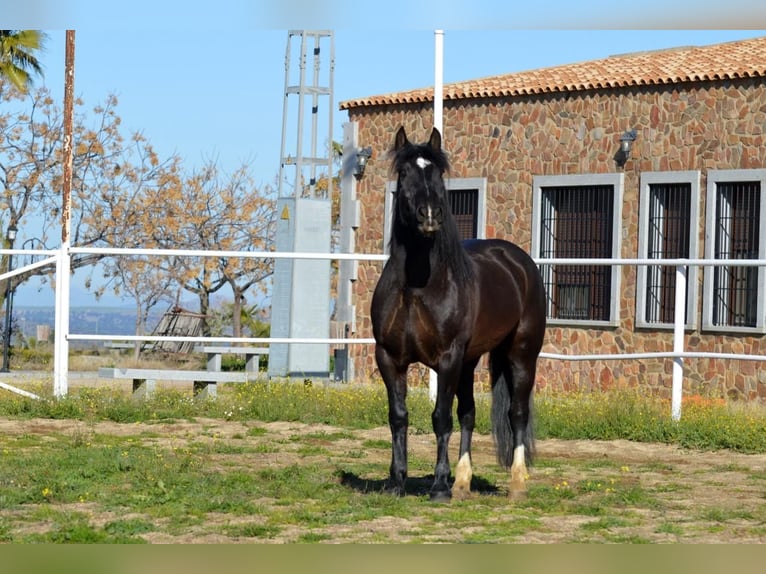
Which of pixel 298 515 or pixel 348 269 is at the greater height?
pixel 348 269

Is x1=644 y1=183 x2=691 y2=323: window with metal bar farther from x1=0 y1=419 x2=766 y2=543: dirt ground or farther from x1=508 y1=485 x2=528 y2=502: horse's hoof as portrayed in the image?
x1=508 y1=485 x2=528 y2=502: horse's hoof

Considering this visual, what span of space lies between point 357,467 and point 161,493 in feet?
6.60

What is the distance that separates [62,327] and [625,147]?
384 inches

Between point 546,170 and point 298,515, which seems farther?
point 546,170

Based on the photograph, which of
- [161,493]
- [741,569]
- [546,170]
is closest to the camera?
[741,569]

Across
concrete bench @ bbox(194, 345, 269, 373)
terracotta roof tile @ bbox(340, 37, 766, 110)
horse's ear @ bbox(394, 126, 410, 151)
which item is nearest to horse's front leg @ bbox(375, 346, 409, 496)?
horse's ear @ bbox(394, 126, 410, 151)

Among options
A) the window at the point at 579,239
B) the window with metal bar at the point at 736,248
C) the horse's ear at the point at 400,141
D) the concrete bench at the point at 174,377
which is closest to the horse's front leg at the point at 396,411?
the horse's ear at the point at 400,141

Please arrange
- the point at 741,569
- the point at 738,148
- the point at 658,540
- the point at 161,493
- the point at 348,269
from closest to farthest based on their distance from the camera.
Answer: the point at 741,569, the point at 658,540, the point at 161,493, the point at 738,148, the point at 348,269

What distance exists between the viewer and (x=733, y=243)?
1923 cm

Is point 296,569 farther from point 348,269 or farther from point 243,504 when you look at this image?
point 348,269

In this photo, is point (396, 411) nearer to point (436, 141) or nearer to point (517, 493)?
point (517, 493)

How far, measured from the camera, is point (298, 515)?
721 centimetres

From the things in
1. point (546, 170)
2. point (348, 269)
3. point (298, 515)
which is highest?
point (546, 170)

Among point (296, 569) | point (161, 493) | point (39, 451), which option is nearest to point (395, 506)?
point (161, 493)
